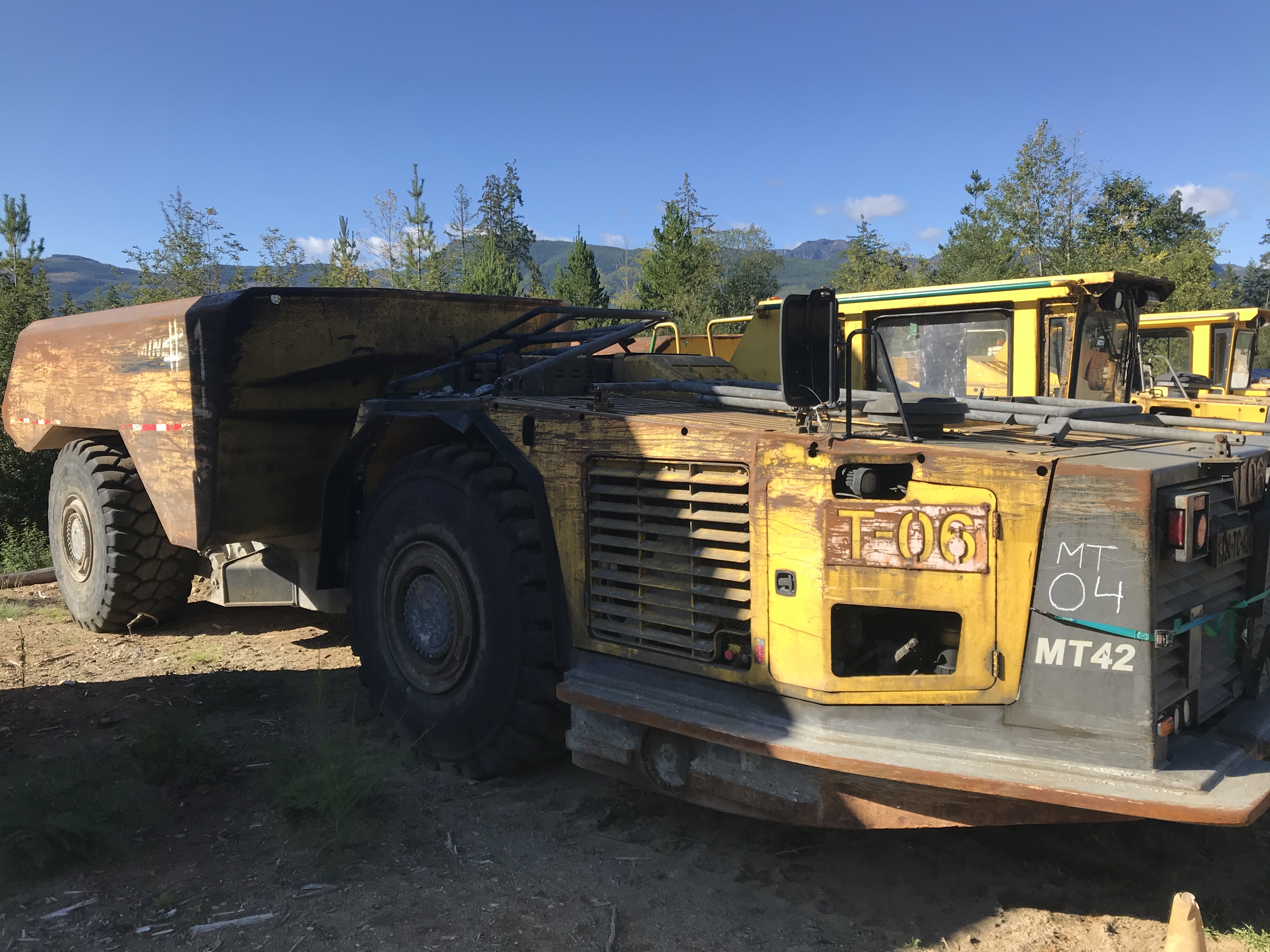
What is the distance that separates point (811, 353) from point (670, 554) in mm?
972

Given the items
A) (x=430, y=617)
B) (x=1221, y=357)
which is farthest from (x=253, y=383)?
(x=1221, y=357)

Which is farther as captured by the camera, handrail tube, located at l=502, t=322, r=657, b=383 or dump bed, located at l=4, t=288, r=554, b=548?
dump bed, located at l=4, t=288, r=554, b=548

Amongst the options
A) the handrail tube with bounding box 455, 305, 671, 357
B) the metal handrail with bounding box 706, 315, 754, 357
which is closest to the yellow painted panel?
the metal handrail with bounding box 706, 315, 754, 357

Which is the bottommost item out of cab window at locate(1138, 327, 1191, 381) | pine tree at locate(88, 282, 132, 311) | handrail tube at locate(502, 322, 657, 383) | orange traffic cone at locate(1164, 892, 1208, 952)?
orange traffic cone at locate(1164, 892, 1208, 952)

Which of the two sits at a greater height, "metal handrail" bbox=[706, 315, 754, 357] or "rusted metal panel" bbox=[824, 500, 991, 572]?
"metal handrail" bbox=[706, 315, 754, 357]

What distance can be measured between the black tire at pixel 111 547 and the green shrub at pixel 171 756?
8.52 ft

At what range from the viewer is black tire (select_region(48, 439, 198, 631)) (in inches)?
258

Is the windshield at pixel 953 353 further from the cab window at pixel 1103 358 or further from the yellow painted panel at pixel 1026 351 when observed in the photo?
the cab window at pixel 1103 358

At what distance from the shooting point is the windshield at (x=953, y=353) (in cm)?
758

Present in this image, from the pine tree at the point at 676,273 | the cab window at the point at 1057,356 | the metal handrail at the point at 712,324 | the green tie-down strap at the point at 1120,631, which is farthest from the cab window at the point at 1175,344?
the pine tree at the point at 676,273

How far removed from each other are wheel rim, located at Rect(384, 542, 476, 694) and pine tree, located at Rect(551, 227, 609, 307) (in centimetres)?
3119

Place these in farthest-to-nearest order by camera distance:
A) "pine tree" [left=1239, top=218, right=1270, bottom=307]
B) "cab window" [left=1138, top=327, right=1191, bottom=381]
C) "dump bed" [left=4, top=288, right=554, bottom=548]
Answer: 1. "pine tree" [left=1239, top=218, right=1270, bottom=307]
2. "cab window" [left=1138, top=327, right=1191, bottom=381]
3. "dump bed" [left=4, top=288, right=554, bottom=548]

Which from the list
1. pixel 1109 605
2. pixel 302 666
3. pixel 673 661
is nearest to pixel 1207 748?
pixel 1109 605

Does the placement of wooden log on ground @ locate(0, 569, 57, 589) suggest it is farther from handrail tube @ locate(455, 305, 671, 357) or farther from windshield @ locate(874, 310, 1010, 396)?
windshield @ locate(874, 310, 1010, 396)
